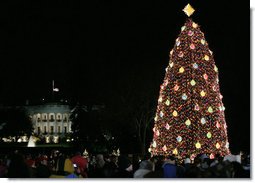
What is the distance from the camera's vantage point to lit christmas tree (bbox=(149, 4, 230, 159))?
22.6 meters

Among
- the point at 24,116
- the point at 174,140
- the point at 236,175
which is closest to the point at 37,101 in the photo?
the point at 24,116

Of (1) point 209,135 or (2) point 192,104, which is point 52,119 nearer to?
(2) point 192,104

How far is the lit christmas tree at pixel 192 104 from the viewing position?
22578 millimetres

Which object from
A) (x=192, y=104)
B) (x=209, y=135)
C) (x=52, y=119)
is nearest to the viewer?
(x=209, y=135)

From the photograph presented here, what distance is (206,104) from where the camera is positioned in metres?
22.7

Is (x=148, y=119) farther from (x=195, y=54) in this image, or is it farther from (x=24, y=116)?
(x=24, y=116)

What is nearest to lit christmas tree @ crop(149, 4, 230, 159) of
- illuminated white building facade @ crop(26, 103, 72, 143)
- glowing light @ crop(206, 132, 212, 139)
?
glowing light @ crop(206, 132, 212, 139)

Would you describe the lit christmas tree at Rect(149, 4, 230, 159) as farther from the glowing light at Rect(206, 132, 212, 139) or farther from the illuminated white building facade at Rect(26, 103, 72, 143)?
the illuminated white building facade at Rect(26, 103, 72, 143)

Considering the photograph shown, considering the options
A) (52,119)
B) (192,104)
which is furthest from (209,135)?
(52,119)

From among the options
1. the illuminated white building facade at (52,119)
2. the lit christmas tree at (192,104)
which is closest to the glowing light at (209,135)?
the lit christmas tree at (192,104)

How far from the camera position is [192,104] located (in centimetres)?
2264

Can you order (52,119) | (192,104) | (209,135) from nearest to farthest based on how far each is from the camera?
(209,135) → (192,104) → (52,119)

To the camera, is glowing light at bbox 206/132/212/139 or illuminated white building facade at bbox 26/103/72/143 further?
illuminated white building facade at bbox 26/103/72/143

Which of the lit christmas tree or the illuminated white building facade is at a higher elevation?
the illuminated white building facade
